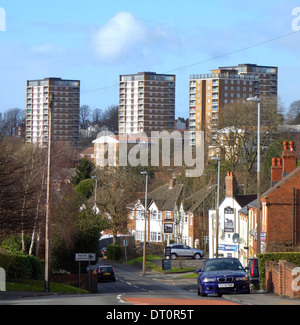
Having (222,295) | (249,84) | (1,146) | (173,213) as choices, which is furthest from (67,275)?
(249,84)

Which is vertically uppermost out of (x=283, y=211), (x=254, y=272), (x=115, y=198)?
(x=115, y=198)

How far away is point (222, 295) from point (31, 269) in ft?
53.5

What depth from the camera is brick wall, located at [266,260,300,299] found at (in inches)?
858

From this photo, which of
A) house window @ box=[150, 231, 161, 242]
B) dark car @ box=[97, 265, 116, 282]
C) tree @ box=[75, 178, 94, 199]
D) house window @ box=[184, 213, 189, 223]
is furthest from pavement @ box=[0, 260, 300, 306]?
tree @ box=[75, 178, 94, 199]

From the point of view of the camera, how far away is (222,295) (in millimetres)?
22531

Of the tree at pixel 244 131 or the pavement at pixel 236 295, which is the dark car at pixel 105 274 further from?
the tree at pixel 244 131

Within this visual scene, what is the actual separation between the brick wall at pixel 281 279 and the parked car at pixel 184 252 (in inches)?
1587

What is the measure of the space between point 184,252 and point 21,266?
115 ft

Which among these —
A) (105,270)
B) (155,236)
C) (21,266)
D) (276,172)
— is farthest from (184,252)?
(21,266)

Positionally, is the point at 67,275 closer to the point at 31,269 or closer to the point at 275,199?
the point at 31,269

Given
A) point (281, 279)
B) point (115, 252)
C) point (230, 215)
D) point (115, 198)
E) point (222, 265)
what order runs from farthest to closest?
point (115, 198), point (115, 252), point (230, 215), point (222, 265), point (281, 279)

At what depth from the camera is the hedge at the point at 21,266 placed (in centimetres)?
3297

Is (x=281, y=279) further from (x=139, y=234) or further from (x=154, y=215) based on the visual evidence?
(x=139, y=234)

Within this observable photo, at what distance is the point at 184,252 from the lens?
6800 cm
